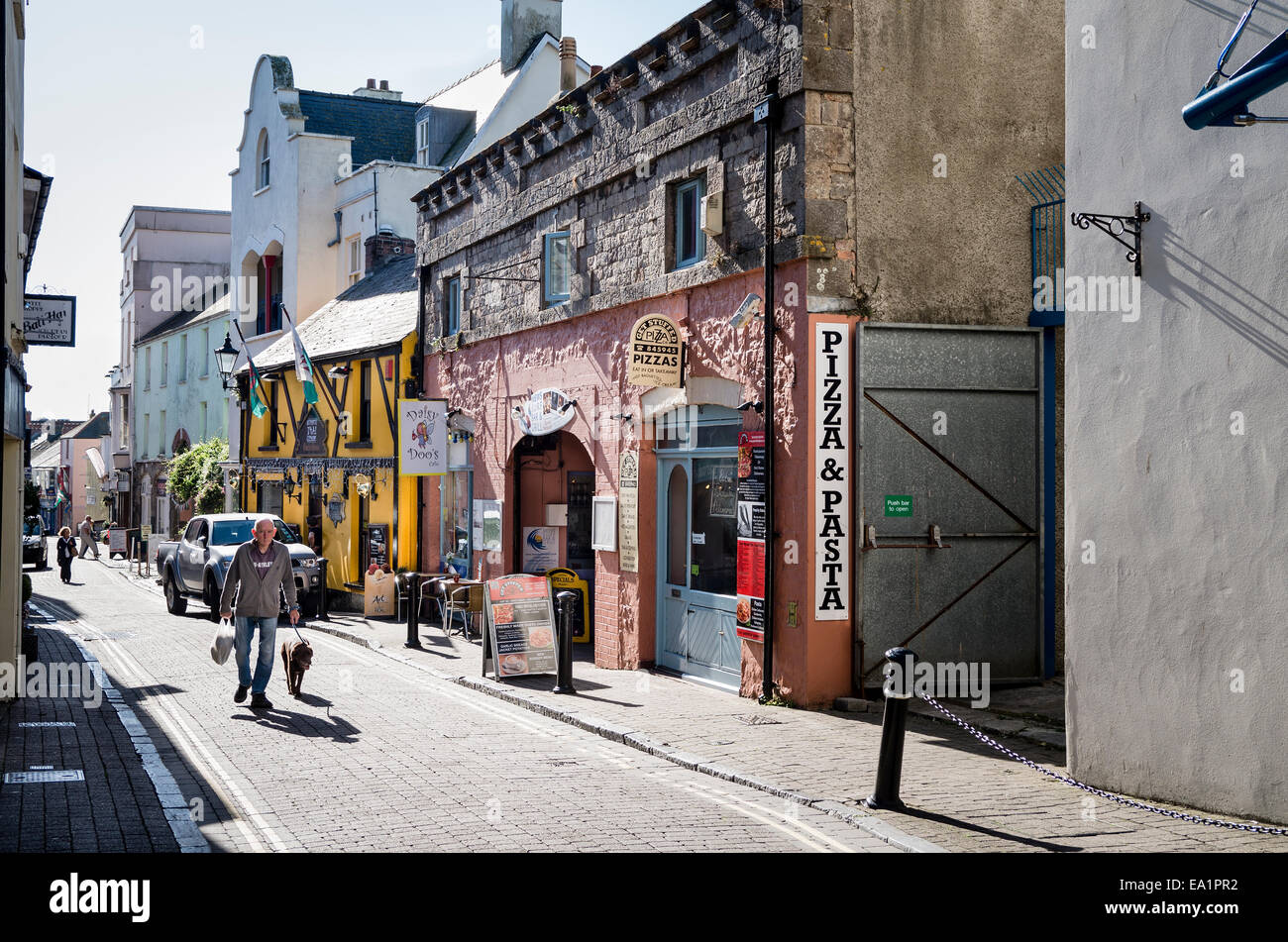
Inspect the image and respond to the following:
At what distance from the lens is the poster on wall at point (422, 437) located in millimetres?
20812

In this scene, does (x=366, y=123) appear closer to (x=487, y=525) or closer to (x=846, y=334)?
(x=487, y=525)

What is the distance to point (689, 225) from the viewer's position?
14523mm

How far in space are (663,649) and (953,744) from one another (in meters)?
5.33

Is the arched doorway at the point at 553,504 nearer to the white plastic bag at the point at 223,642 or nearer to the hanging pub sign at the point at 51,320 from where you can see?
the hanging pub sign at the point at 51,320

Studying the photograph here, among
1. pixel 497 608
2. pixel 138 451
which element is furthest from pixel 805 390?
pixel 138 451

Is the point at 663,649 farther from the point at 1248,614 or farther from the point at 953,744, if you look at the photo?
the point at 1248,614

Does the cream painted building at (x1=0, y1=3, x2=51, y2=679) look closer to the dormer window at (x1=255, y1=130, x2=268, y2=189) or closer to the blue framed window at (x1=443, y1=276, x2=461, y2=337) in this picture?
the blue framed window at (x1=443, y1=276, x2=461, y2=337)

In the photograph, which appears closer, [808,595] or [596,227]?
[808,595]

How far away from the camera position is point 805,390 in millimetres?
11992

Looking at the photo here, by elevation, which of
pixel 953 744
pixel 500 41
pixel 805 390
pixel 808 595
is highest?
pixel 500 41

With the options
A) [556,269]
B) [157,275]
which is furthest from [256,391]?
[157,275]

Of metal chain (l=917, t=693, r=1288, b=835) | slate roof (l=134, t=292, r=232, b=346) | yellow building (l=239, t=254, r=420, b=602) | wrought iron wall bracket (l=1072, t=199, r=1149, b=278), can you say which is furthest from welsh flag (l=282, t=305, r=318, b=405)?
slate roof (l=134, t=292, r=232, b=346)

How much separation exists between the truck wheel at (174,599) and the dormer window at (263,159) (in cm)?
1592

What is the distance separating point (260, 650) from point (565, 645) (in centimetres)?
304
